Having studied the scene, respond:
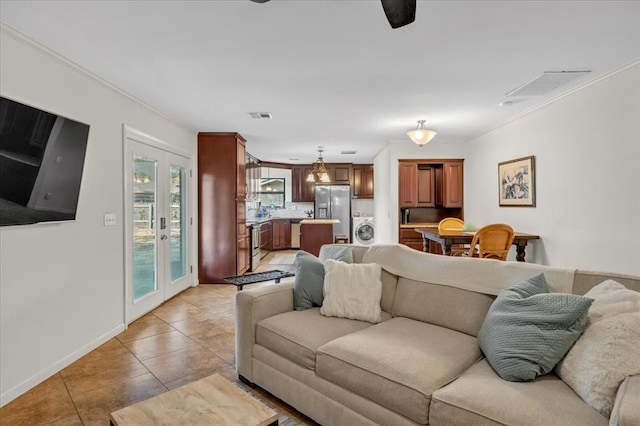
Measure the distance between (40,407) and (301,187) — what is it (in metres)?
7.62

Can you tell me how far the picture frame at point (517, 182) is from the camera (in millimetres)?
4266

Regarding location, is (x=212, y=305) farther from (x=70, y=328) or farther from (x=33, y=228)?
(x=33, y=228)

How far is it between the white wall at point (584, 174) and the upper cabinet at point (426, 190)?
98 centimetres

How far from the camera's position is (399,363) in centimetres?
166

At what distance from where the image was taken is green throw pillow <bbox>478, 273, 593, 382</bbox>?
1487 mm

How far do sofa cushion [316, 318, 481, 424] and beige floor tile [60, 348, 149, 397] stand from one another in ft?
5.40

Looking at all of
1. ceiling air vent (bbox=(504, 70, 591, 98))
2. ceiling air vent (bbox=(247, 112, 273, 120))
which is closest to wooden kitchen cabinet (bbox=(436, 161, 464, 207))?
ceiling air vent (bbox=(504, 70, 591, 98))

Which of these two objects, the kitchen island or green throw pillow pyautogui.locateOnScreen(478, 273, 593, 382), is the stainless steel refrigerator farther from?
green throw pillow pyautogui.locateOnScreen(478, 273, 593, 382)

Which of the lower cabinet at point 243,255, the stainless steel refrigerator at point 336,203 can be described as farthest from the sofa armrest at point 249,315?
the stainless steel refrigerator at point 336,203

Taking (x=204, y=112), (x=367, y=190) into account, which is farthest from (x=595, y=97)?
(x=367, y=190)

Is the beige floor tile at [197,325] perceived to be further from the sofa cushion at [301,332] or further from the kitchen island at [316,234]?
the kitchen island at [316,234]

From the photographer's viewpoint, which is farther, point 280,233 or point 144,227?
point 280,233

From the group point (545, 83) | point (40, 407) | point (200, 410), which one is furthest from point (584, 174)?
point (40, 407)

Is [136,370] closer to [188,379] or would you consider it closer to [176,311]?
[188,379]
